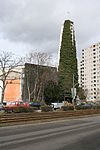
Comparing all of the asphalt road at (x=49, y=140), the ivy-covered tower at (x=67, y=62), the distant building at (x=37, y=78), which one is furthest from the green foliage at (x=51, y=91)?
the asphalt road at (x=49, y=140)

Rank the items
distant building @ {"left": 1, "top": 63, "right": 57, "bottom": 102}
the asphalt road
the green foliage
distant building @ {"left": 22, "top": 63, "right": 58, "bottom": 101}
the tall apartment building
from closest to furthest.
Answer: the asphalt road → distant building @ {"left": 22, "top": 63, "right": 58, "bottom": 101} → distant building @ {"left": 1, "top": 63, "right": 57, "bottom": 102} → the green foliage → the tall apartment building

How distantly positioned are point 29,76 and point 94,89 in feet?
257

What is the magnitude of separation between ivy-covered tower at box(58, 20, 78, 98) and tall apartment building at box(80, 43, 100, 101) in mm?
65230

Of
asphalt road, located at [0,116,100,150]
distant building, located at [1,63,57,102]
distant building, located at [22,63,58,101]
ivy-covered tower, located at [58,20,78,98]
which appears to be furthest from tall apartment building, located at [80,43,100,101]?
asphalt road, located at [0,116,100,150]

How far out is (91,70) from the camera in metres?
141

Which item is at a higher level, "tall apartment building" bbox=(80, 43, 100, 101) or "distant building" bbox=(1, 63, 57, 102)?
"tall apartment building" bbox=(80, 43, 100, 101)

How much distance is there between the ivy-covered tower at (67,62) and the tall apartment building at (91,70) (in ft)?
214

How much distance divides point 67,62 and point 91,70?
7772 centimetres

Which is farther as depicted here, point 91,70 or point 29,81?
point 91,70

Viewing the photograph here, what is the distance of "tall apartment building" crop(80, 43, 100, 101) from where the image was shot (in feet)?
445

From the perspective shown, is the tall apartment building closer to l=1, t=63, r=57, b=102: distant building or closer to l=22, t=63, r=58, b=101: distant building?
l=1, t=63, r=57, b=102: distant building

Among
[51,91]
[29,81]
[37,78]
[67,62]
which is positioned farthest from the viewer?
[67,62]

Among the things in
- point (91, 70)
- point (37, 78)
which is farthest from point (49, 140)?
point (91, 70)

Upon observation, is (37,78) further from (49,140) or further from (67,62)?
(49,140)
